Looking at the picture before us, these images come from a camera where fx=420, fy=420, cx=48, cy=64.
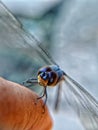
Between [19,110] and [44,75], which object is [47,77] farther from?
[19,110]

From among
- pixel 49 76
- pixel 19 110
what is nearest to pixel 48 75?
pixel 49 76

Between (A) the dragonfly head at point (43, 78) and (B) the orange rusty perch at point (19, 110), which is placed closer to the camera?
(B) the orange rusty perch at point (19, 110)

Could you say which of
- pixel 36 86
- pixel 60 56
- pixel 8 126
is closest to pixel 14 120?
pixel 8 126

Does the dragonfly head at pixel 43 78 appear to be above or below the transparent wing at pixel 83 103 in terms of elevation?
above

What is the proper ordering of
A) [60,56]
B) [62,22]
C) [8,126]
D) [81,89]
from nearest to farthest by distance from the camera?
1. [8,126]
2. [81,89]
3. [60,56]
4. [62,22]

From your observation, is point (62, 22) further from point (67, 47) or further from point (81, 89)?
point (81, 89)
